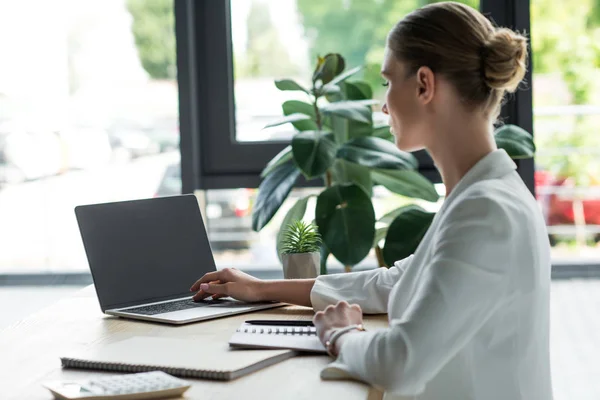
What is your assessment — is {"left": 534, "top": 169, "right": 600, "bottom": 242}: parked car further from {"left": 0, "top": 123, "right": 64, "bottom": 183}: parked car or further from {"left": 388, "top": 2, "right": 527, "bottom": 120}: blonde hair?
{"left": 388, "top": 2, "right": 527, "bottom": 120}: blonde hair

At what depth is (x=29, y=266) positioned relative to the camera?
381 centimetres

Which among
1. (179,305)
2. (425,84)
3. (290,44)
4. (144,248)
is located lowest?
(179,305)

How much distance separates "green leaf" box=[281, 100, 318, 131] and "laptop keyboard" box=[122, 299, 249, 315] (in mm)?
1153

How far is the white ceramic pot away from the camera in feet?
6.50

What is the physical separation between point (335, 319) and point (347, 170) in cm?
152

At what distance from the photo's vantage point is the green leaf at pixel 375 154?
2.62m

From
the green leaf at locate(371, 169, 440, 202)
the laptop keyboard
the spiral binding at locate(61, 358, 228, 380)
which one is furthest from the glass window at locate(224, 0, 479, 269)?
the spiral binding at locate(61, 358, 228, 380)

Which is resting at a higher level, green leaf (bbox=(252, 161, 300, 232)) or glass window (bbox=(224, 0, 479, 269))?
glass window (bbox=(224, 0, 479, 269))

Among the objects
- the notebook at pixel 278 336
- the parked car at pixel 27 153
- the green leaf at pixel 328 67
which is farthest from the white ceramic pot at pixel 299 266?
the parked car at pixel 27 153

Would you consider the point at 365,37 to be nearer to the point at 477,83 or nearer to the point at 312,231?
the point at 312,231

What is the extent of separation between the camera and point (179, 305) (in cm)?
180

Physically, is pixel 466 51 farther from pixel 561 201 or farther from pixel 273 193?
pixel 561 201

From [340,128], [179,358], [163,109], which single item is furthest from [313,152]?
[179,358]

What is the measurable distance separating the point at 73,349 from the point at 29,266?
8.08ft
